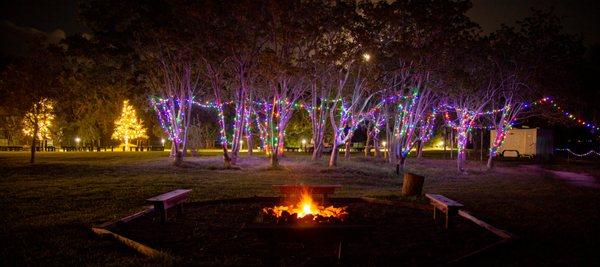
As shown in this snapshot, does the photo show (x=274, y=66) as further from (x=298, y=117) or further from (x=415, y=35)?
(x=298, y=117)

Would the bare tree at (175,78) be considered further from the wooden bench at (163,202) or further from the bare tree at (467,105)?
the bare tree at (467,105)

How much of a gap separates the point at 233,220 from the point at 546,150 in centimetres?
3639

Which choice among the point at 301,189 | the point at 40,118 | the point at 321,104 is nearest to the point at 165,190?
the point at 301,189

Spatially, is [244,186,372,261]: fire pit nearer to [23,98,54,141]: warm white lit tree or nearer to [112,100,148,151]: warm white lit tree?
[23,98,54,141]: warm white lit tree

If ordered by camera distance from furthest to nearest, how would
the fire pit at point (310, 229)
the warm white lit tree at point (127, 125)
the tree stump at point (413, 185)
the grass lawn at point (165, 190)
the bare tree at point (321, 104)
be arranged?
the warm white lit tree at point (127, 125), the bare tree at point (321, 104), the tree stump at point (413, 185), the grass lawn at point (165, 190), the fire pit at point (310, 229)

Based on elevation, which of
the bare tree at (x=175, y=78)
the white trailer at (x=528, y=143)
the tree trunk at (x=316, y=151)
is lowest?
the tree trunk at (x=316, y=151)

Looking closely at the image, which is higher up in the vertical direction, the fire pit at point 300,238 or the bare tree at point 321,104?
the bare tree at point 321,104

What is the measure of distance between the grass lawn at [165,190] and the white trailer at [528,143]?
22.4m

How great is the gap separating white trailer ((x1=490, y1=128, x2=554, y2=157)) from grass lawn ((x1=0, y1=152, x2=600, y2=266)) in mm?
22425

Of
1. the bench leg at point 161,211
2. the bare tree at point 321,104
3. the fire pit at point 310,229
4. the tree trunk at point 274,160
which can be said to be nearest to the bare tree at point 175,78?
the tree trunk at point 274,160

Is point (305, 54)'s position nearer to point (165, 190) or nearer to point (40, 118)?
point (165, 190)

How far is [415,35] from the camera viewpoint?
21.7 meters

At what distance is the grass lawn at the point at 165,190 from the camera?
6.63m

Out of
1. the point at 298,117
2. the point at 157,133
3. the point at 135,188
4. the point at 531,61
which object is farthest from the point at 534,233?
the point at 157,133
